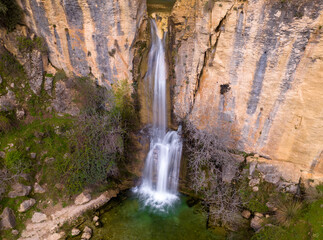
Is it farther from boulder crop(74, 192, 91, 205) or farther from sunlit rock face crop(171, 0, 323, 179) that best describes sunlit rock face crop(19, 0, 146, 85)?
boulder crop(74, 192, 91, 205)

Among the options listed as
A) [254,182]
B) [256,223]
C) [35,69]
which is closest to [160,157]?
[254,182]

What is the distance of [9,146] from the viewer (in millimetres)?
11258

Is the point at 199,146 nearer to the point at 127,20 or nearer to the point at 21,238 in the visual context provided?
the point at 127,20

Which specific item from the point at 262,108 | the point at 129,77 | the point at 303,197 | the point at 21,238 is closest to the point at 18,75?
the point at 129,77

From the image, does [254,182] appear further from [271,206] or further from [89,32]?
[89,32]

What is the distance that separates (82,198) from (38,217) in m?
2.12

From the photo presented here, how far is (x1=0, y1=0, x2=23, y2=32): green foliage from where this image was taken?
36.7ft

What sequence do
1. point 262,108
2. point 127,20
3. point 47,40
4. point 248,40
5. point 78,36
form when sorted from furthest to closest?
point 47,40
point 78,36
point 127,20
point 262,108
point 248,40

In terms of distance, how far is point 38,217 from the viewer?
10758 millimetres

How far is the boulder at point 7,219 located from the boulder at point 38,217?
0.80m

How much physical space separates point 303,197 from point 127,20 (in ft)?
35.9

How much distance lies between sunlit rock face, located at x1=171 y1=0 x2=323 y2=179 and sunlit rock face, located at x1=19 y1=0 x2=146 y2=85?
7.48 ft

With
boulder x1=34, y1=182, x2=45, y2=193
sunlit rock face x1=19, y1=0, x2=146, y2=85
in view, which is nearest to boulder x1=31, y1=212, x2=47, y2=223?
boulder x1=34, y1=182, x2=45, y2=193

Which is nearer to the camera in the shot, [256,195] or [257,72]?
[257,72]
